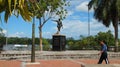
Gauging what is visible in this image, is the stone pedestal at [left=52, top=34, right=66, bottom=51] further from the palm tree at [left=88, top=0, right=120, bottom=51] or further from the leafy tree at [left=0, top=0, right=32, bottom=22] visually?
the leafy tree at [left=0, top=0, right=32, bottom=22]

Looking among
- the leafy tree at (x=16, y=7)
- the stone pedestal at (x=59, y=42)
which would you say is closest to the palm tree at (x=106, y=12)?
the stone pedestal at (x=59, y=42)

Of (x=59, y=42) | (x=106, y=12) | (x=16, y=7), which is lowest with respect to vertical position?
(x=59, y=42)

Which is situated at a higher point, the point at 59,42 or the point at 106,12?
the point at 106,12

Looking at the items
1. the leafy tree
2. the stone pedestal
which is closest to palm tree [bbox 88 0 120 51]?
the stone pedestal

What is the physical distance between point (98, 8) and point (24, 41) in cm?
3350

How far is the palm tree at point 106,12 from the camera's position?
4538cm

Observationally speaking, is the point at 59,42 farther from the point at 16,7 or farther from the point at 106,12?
the point at 16,7

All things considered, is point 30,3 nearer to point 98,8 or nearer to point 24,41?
point 98,8

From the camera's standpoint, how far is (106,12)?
45625 millimetres

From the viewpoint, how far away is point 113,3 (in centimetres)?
4531

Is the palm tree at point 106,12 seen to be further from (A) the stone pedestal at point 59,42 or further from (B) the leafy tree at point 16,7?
(B) the leafy tree at point 16,7

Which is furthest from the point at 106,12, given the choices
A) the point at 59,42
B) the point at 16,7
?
the point at 16,7

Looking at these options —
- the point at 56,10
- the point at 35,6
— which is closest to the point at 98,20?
the point at 56,10

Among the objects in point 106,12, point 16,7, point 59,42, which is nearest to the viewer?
point 16,7
